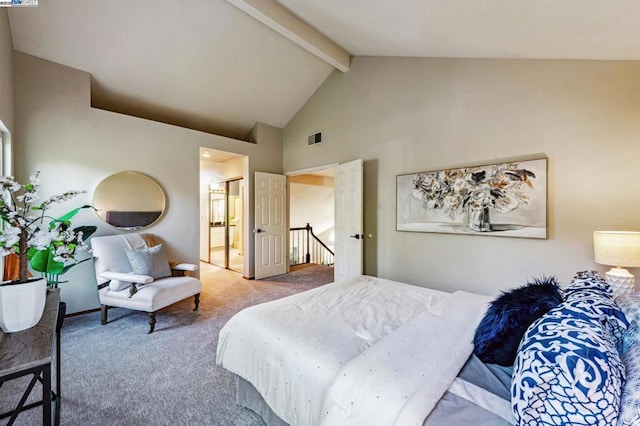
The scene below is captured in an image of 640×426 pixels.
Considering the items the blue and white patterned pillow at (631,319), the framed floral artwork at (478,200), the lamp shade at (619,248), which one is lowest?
the blue and white patterned pillow at (631,319)

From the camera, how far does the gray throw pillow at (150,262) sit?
3.10 meters

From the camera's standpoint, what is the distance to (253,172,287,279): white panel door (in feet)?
16.3

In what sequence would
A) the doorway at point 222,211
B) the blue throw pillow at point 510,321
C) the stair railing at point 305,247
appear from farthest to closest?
the stair railing at point 305,247 → the doorway at point 222,211 → the blue throw pillow at point 510,321

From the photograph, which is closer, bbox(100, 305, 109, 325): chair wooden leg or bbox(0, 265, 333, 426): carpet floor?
bbox(0, 265, 333, 426): carpet floor

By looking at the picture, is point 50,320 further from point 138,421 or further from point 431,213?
point 431,213

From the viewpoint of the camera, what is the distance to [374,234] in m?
3.96

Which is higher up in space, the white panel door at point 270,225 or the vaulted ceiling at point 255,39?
the vaulted ceiling at point 255,39

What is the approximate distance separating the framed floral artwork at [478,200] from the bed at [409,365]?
1.28 metres

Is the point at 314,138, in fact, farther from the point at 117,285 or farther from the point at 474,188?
the point at 117,285

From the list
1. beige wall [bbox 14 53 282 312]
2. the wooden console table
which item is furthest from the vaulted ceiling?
the wooden console table

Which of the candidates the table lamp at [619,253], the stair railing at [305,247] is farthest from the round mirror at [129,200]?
the table lamp at [619,253]

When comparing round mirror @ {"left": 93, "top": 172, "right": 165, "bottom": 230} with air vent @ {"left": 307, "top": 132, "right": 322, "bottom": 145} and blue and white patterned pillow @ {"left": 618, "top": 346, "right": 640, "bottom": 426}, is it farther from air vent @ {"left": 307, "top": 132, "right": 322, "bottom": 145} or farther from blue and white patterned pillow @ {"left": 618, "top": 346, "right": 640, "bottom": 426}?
blue and white patterned pillow @ {"left": 618, "top": 346, "right": 640, "bottom": 426}

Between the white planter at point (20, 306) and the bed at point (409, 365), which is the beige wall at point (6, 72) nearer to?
the white planter at point (20, 306)

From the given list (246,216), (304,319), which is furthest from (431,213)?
(246,216)
